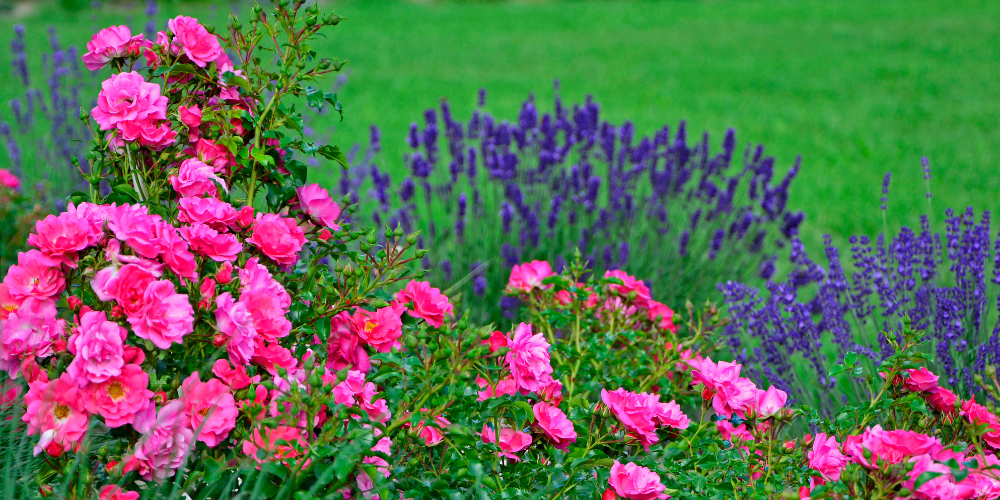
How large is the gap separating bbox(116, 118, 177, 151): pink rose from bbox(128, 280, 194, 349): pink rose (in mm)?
413

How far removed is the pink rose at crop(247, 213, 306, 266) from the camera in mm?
1443

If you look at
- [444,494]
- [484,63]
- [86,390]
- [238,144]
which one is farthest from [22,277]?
[484,63]

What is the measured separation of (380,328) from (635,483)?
551 millimetres

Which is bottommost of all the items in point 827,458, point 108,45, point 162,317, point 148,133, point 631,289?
point 827,458

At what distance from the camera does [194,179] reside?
4.88ft

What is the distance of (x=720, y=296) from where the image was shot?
331 cm

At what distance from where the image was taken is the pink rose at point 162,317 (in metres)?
1.23

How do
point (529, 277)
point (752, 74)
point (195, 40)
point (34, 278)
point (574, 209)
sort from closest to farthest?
point (34, 278) < point (195, 40) < point (529, 277) < point (574, 209) < point (752, 74)

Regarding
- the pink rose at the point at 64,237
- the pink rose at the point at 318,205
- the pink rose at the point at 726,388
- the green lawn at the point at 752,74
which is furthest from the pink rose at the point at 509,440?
the green lawn at the point at 752,74

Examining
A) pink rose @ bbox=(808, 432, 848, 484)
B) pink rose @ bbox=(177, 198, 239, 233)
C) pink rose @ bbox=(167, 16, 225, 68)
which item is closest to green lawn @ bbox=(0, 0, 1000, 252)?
pink rose @ bbox=(167, 16, 225, 68)

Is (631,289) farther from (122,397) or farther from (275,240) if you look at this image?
(122,397)

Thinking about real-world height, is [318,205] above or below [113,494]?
above

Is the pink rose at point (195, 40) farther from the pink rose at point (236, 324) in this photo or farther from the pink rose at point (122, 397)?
the pink rose at point (122, 397)

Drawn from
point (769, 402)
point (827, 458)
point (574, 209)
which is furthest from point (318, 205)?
point (574, 209)
